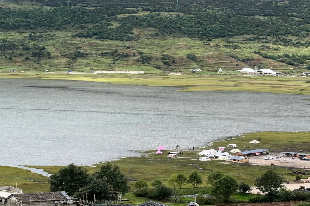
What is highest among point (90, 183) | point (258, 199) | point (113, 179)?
point (90, 183)

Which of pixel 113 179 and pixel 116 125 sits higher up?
pixel 113 179

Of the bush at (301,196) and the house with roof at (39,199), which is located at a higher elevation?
the house with roof at (39,199)

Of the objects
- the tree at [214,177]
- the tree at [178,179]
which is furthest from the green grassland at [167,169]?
the tree at [214,177]

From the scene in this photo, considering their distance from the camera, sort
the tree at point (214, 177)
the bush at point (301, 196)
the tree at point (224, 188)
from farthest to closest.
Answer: the tree at point (214, 177)
the tree at point (224, 188)
the bush at point (301, 196)

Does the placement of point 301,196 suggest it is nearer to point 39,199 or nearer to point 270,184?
point 270,184

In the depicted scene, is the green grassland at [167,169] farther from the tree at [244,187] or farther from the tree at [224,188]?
the tree at [224,188]

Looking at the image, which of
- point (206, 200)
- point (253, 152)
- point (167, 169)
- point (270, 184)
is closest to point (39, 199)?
point (206, 200)
